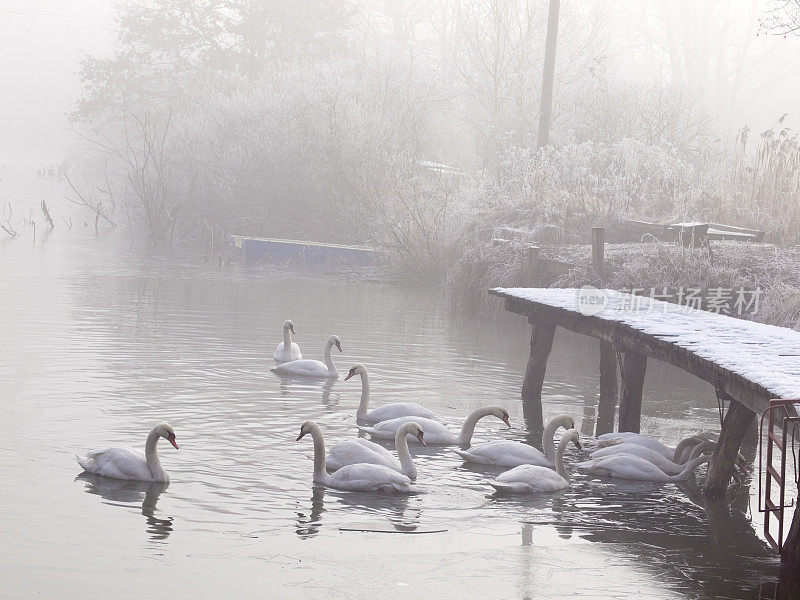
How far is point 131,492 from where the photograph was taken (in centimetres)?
961

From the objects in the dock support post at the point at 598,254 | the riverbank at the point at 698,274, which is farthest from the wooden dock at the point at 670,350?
the dock support post at the point at 598,254

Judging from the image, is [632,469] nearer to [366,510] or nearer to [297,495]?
[366,510]

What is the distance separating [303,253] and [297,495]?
2216 cm

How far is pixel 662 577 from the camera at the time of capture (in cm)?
818

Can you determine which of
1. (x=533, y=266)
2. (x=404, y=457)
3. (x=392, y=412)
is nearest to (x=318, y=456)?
(x=404, y=457)

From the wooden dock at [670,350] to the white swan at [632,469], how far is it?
48cm

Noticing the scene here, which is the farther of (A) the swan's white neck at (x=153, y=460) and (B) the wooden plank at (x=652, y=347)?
(A) the swan's white neck at (x=153, y=460)

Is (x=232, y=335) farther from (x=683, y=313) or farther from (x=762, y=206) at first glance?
(x=762, y=206)

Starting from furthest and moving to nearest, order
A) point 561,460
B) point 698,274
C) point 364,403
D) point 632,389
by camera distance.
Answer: point 698,274, point 364,403, point 632,389, point 561,460

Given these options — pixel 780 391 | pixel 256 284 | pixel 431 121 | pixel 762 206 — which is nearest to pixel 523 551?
pixel 780 391

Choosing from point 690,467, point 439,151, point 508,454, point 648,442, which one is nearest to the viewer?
point 690,467

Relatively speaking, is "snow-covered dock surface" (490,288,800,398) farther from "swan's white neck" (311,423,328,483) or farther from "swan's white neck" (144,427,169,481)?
"swan's white neck" (144,427,169,481)

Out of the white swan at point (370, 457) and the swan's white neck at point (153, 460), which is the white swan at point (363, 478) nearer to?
the white swan at point (370, 457)

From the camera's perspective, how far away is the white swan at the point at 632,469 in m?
10.7
